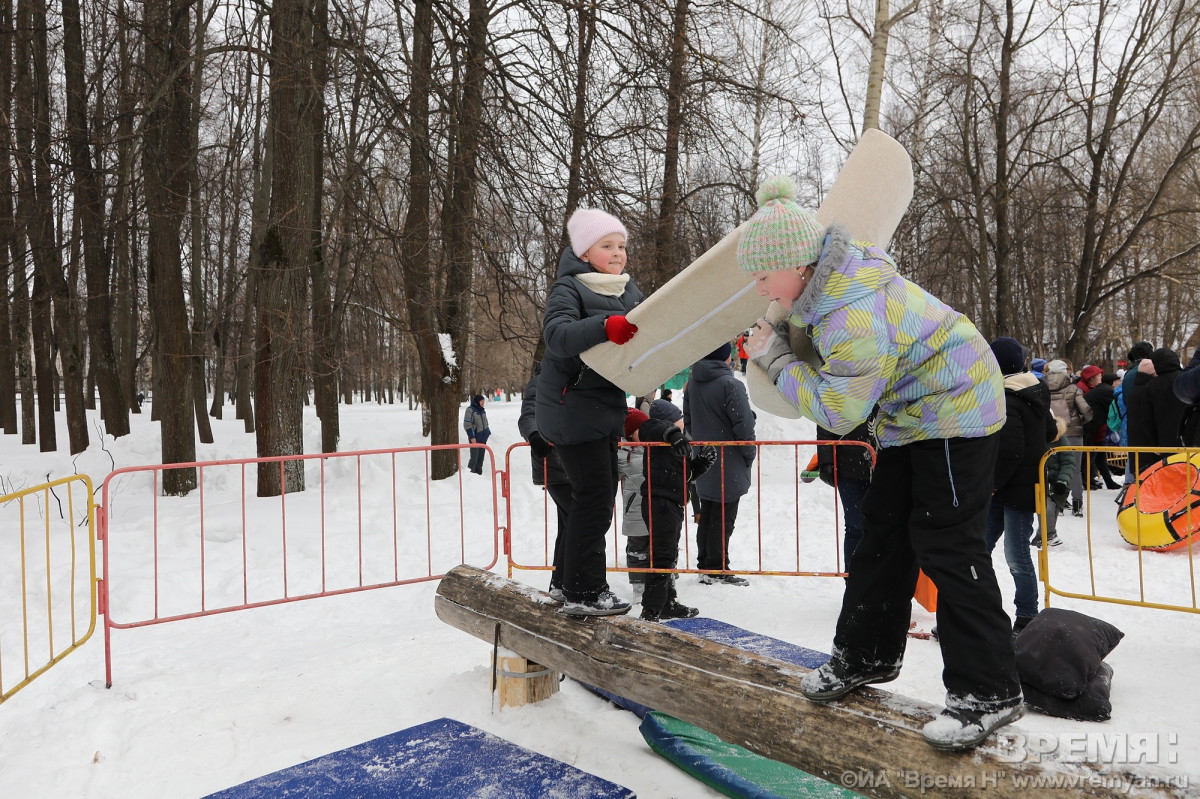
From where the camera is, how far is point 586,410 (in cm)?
383

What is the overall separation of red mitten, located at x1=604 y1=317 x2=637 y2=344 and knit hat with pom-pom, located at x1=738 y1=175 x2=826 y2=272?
0.88 metres

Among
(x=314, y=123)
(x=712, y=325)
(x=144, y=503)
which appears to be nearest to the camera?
(x=712, y=325)

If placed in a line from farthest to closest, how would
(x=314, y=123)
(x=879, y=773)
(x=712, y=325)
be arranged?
(x=314, y=123) → (x=712, y=325) → (x=879, y=773)

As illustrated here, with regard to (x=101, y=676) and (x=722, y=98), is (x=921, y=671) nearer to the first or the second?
(x=101, y=676)

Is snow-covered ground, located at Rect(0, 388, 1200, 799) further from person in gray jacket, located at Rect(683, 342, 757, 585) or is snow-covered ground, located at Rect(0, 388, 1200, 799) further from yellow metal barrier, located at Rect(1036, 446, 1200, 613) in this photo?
person in gray jacket, located at Rect(683, 342, 757, 585)

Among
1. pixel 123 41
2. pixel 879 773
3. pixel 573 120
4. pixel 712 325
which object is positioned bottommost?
pixel 879 773

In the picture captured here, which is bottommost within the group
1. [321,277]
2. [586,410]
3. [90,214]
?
[586,410]

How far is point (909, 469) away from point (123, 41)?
1436cm

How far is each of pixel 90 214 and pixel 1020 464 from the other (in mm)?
12762

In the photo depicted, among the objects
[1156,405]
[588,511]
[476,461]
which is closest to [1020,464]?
[588,511]

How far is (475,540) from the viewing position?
8.38 m

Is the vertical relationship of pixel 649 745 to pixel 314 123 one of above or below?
below

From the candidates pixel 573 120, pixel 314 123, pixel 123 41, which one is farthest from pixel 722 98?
pixel 123 41

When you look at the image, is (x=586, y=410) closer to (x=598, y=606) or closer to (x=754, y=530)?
(x=598, y=606)
